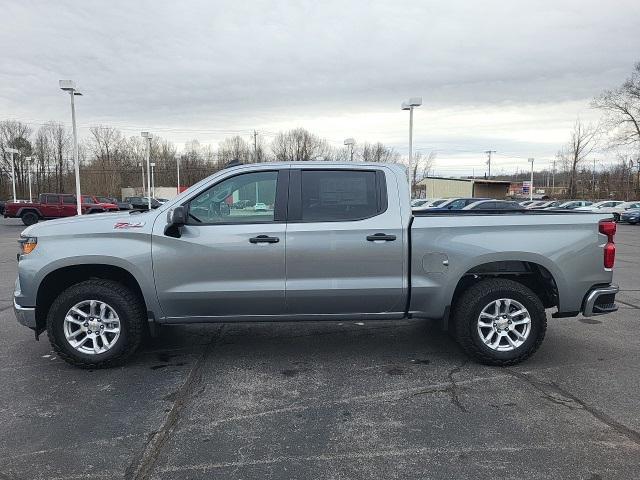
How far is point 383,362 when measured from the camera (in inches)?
191

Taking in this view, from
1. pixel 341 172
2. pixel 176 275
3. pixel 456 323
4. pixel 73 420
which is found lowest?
pixel 73 420

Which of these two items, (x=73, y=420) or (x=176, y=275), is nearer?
(x=73, y=420)

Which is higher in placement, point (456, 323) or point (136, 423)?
point (456, 323)

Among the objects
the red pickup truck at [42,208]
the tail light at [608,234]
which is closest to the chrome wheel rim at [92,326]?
the tail light at [608,234]

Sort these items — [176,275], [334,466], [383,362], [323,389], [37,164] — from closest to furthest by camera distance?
1. [334,466]
2. [323,389]
3. [176,275]
4. [383,362]
5. [37,164]

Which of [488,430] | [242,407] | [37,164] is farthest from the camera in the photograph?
[37,164]

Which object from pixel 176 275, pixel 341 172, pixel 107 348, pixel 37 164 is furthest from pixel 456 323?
pixel 37 164

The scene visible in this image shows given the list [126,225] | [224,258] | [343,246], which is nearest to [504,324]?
[343,246]

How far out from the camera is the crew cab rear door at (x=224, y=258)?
4426 millimetres

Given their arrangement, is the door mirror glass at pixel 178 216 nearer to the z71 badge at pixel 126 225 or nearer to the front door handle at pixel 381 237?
the z71 badge at pixel 126 225

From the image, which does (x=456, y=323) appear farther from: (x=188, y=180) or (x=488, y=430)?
(x=188, y=180)

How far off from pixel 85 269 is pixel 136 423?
5.77 ft

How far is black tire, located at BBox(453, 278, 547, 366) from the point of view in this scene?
15.1 ft

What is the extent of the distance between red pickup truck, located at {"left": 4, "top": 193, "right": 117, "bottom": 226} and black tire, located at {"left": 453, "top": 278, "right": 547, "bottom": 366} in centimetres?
2665
